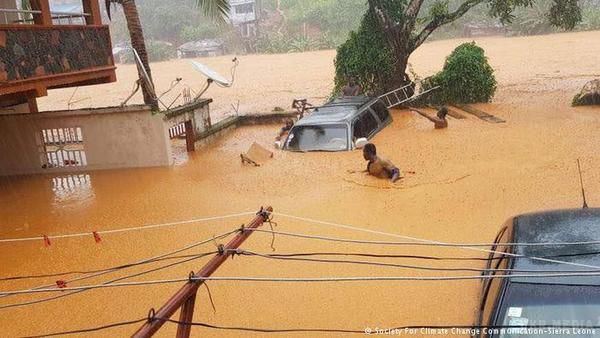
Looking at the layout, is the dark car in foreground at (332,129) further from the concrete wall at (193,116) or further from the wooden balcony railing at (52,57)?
the wooden balcony railing at (52,57)

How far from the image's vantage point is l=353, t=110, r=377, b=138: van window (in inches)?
481

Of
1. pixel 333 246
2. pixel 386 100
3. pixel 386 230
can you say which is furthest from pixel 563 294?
pixel 386 100

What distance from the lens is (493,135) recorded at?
534 inches

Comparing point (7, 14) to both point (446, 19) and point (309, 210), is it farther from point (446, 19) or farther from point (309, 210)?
point (446, 19)

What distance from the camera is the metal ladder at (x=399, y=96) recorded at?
1836cm

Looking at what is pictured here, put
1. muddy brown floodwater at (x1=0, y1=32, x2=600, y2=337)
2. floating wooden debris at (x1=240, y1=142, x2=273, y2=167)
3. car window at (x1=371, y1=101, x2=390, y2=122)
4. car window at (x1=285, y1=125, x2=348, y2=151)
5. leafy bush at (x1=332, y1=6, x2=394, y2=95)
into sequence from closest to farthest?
1. muddy brown floodwater at (x1=0, y1=32, x2=600, y2=337)
2. car window at (x1=285, y1=125, x2=348, y2=151)
3. floating wooden debris at (x1=240, y1=142, x2=273, y2=167)
4. car window at (x1=371, y1=101, x2=390, y2=122)
5. leafy bush at (x1=332, y1=6, x2=394, y2=95)

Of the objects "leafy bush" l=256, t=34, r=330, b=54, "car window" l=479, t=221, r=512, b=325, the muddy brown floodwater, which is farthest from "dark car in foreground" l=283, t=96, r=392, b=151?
"leafy bush" l=256, t=34, r=330, b=54

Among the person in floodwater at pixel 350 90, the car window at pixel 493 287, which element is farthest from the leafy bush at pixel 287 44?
the car window at pixel 493 287

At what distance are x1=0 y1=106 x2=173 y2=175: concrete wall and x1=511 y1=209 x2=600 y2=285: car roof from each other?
10513mm

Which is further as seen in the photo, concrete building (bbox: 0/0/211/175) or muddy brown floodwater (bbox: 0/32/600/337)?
concrete building (bbox: 0/0/211/175)

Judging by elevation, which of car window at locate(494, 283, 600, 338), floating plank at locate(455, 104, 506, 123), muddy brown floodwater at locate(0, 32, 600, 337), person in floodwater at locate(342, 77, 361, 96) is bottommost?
muddy brown floodwater at locate(0, 32, 600, 337)

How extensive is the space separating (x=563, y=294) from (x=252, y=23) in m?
62.1

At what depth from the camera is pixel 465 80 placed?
18328 millimetres

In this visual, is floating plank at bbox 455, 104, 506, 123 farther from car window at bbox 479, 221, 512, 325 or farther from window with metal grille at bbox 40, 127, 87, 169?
car window at bbox 479, 221, 512, 325
